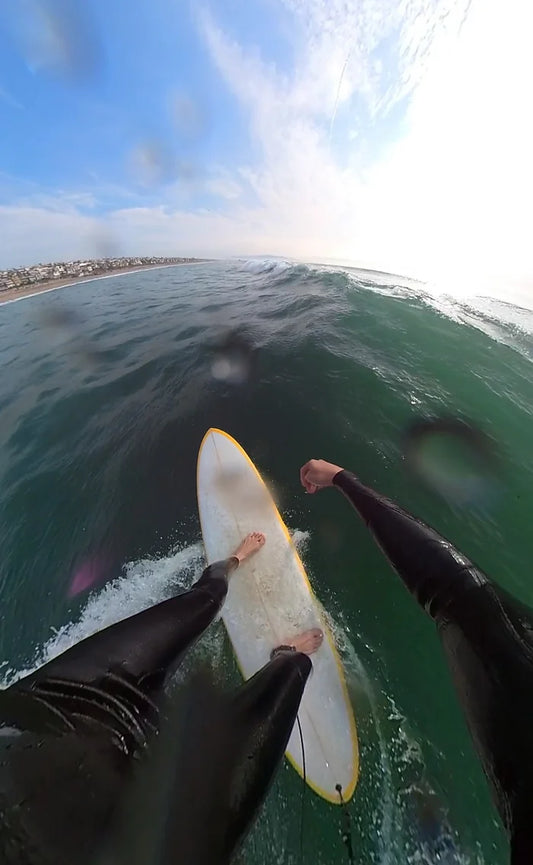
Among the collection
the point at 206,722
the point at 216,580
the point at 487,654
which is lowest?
the point at 216,580

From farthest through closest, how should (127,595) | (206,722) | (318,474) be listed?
(127,595) → (318,474) → (206,722)

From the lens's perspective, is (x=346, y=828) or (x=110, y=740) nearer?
(x=110, y=740)

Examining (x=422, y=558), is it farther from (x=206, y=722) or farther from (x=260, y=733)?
(x=206, y=722)

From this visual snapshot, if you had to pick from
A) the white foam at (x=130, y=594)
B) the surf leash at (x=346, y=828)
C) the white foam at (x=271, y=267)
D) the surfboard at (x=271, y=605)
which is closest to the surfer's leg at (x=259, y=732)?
the surfboard at (x=271, y=605)

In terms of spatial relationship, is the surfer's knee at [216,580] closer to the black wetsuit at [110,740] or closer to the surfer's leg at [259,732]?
the black wetsuit at [110,740]

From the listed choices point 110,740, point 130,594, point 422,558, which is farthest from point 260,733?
point 130,594

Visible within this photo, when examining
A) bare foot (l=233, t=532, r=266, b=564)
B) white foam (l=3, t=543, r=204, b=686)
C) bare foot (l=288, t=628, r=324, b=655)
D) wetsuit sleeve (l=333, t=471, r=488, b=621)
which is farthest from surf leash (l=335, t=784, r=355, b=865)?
white foam (l=3, t=543, r=204, b=686)

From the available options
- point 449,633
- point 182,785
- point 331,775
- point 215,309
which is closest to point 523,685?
point 449,633
